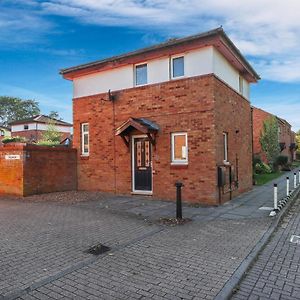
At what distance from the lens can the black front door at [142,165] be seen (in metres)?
12.0

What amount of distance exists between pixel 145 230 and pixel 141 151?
5501 millimetres

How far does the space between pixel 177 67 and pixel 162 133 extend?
8.17 ft

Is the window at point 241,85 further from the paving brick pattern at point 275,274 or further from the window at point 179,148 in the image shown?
the paving brick pattern at point 275,274

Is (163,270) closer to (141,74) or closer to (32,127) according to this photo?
(141,74)

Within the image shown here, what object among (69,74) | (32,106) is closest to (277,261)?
(69,74)

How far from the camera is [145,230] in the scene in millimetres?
6992

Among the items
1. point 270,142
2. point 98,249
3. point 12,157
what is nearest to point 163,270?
point 98,249

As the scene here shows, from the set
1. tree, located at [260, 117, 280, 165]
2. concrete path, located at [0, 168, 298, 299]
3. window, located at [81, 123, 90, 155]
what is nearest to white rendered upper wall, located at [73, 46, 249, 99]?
window, located at [81, 123, 90, 155]

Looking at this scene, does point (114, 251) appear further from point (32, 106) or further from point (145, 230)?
point (32, 106)

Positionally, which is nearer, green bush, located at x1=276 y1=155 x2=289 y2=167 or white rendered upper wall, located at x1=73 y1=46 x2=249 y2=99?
white rendered upper wall, located at x1=73 y1=46 x2=249 y2=99

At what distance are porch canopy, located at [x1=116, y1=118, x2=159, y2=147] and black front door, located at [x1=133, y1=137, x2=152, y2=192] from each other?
0.49m

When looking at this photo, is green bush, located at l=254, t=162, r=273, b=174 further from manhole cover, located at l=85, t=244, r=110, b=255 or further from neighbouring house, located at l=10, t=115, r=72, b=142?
neighbouring house, located at l=10, t=115, r=72, b=142

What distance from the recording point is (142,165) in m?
12.2

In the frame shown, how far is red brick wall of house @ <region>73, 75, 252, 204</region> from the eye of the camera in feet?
34.4
